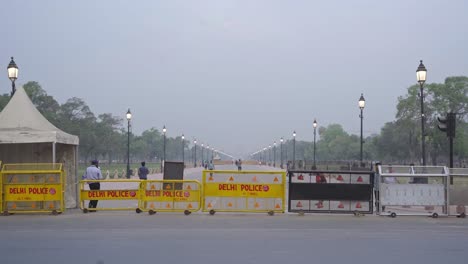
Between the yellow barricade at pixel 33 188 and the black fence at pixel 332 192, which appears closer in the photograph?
the yellow barricade at pixel 33 188

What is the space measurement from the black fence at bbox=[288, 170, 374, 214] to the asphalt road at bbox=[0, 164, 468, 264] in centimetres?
41

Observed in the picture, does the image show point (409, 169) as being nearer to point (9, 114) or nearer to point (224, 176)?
point (224, 176)

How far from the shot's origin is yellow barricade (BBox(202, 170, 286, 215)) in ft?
63.5

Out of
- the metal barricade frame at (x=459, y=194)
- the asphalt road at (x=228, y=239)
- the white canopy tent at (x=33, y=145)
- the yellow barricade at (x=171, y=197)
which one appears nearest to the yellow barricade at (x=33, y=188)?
the asphalt road at (x=228, y=239)

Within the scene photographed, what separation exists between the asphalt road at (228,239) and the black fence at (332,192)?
16.3 inches

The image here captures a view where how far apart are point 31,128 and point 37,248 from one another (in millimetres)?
9883

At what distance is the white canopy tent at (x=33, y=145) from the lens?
20.7 metres

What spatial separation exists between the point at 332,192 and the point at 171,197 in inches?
219

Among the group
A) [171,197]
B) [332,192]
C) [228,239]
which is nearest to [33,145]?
[171,197]

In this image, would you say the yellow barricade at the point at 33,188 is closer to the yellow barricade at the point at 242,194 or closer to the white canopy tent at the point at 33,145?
the white canopy tent at the point at 33,145

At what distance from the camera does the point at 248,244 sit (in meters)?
12.4

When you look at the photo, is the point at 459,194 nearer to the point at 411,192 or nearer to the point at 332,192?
the point at 411,192

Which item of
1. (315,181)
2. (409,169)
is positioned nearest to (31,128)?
(315,181)

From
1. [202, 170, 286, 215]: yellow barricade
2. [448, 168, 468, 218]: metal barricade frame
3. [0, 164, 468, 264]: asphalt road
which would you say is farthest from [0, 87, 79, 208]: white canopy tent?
[448, 168, 468, 218]: metal barricade frame
